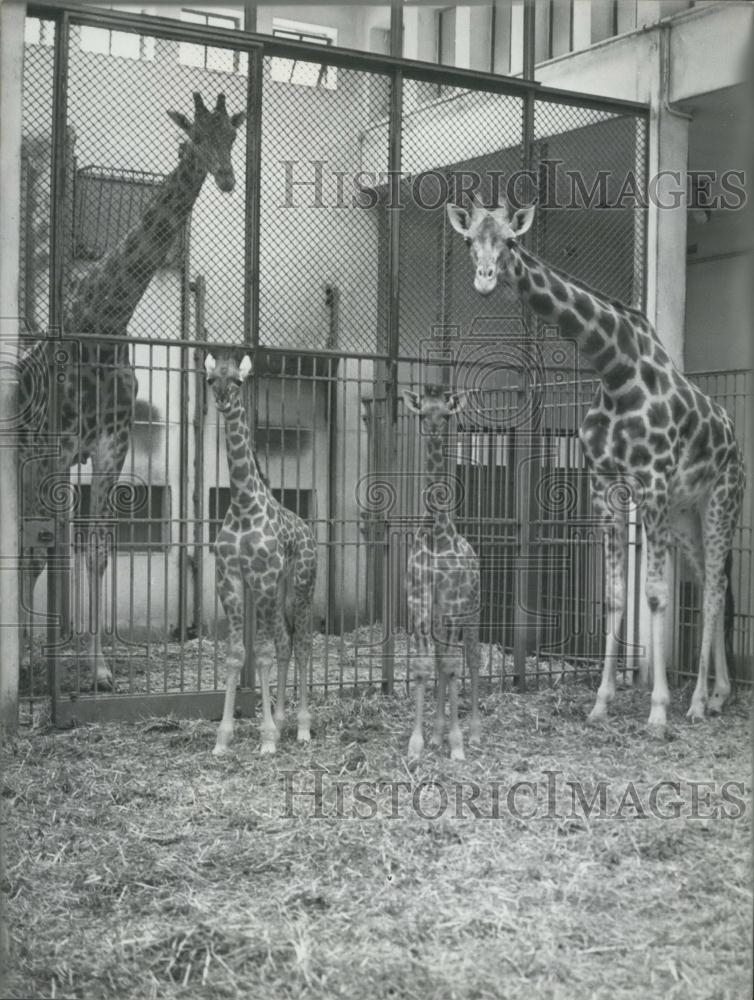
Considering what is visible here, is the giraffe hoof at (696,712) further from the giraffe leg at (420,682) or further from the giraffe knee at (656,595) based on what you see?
the giraffe leg at (420,682)

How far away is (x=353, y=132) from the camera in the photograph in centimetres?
833

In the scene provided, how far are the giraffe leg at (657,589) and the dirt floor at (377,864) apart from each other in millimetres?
236

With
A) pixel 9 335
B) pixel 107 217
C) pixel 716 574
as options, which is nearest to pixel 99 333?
pixel 9 335

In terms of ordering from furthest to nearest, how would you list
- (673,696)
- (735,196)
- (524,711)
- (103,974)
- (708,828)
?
(735,196), (673,696), (524,711), (708,828), (103,974)

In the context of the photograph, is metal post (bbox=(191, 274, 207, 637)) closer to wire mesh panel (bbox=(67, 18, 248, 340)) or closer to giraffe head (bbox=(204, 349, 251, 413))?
wire mesh panel (bbox=(67, 18, 248, 340))

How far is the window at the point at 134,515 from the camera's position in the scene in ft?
23.9

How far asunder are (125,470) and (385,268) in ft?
10.4

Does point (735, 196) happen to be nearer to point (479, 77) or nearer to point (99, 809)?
point (479, 77)

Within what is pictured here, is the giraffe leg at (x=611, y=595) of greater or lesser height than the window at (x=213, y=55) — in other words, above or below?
below

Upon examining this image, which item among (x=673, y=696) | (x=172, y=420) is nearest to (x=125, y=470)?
(x=172, y=420)

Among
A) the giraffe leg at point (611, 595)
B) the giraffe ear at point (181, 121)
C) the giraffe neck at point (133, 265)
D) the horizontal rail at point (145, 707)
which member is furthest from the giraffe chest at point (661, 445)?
the giraffe ear at point (181, 121)

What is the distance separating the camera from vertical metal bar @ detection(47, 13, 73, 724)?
691 cm

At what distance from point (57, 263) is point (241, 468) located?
1734mm

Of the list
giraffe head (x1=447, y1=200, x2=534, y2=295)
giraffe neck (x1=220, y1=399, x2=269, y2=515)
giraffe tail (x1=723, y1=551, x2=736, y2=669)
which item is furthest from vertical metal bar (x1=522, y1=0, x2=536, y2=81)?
giraffe tail (x1=723, y1=551, x2=736, y2=669)
